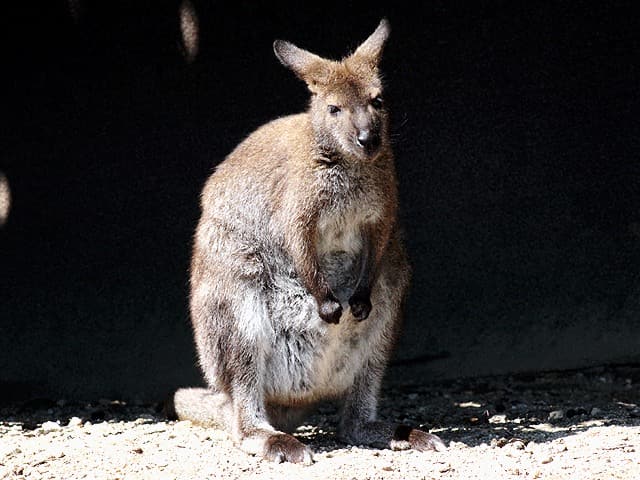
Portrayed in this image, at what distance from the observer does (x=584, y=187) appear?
7562 millimetres

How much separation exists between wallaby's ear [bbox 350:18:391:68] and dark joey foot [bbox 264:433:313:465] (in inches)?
70.1

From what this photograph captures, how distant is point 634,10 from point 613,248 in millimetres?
1435

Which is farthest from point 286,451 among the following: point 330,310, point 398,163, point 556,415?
point 398,163

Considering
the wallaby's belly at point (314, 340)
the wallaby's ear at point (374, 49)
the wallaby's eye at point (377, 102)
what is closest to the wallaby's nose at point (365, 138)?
the wallaby's eye at point (377, 102)

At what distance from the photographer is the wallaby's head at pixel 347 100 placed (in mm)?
5562

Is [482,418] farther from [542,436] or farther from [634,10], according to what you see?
[634,10]

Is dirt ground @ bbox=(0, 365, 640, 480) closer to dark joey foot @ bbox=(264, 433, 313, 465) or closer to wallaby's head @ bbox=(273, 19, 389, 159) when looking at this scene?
dark joey foot @ bbox=(264, 433, 313, 465)

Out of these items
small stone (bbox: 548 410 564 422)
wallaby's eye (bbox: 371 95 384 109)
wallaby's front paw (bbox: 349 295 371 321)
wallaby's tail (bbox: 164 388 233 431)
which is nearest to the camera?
wallaby's eye (bbox: 371 95 384 109)

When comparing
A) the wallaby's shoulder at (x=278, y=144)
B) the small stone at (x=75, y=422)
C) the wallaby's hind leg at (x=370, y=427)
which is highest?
the wallaby's shoulder at (x=278, y=144)

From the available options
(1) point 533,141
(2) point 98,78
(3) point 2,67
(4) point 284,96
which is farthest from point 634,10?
(3) point 2,67

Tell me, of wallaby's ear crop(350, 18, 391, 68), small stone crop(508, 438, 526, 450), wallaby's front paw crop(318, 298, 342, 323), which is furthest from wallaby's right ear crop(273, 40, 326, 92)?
small stone crop(508, 438, 526, 450)

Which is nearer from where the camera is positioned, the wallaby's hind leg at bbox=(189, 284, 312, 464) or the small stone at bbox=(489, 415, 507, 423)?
the wallaby's hind leg at bbox=(189, 284, 312, 464)

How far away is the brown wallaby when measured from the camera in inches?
225

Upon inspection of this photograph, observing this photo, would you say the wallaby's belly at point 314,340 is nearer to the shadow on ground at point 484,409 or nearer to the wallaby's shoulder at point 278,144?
the shadow on ground at point 484,409
